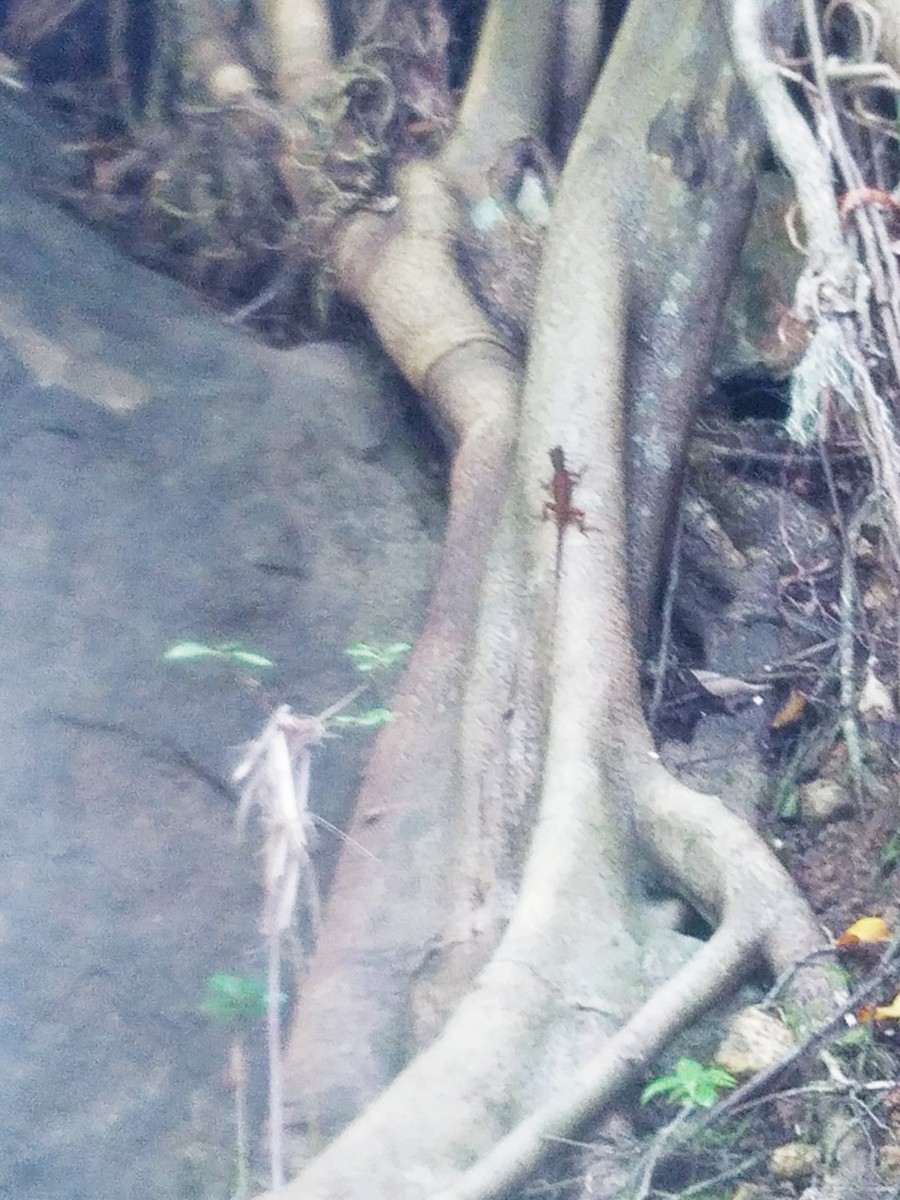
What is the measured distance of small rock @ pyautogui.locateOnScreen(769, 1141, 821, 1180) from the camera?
2.44 m

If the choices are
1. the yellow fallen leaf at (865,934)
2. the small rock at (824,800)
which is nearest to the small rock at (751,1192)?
the yellow fallen leaf at (865,934)

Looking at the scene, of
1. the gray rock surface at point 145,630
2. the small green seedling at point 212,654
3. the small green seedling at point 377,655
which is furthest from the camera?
the small green seedling at point 377,655

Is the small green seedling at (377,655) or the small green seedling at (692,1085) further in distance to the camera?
the small green seedling at (377,655)

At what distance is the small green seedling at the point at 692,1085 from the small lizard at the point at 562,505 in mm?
1150

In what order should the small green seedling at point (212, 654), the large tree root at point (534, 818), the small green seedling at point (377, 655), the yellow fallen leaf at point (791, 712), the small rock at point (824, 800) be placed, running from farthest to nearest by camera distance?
1. the yellow fallen leaf at point (791, 712)
2. the small rock at point (824, 800)
3. the small green seedling at point (377, 655)
4. the small green seedling at point (212, 654)
5. the large tree root at point (534, 818)

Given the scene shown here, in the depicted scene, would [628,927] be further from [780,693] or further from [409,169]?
[409,169]

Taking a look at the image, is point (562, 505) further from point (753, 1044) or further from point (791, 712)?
point (753, 1044)

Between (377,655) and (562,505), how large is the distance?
533 millimetres

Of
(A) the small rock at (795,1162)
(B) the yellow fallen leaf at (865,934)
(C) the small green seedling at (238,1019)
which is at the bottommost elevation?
(C) the small green seedling at (238,1019)

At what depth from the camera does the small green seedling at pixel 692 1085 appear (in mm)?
2428

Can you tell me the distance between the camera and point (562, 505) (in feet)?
10.6

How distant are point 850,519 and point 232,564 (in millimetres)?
1566

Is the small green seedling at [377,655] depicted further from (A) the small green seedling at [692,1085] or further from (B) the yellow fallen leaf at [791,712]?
A: (A) the small green seedling at [692,1085]

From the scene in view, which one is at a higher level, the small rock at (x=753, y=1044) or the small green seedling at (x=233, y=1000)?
the small rock at (x=753, y=1044)
